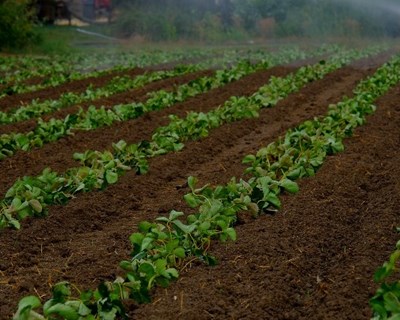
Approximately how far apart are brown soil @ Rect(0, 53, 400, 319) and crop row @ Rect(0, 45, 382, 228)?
4.3 inches

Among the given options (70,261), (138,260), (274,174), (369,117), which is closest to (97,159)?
(274,174)

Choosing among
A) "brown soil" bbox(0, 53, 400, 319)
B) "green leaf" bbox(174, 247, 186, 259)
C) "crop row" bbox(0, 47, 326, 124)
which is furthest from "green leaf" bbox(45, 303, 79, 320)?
"crop row" bbox(0, 47, 326, 124)

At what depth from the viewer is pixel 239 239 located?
17.0 ft

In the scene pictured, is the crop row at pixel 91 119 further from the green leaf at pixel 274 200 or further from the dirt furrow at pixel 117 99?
the green leaf at pixel 274 200

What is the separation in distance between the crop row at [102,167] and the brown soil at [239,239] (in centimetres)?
11

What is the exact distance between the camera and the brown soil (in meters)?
4.29

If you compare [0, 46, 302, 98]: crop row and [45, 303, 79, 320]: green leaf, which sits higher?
[45, 303, 79, 320]: green leaf

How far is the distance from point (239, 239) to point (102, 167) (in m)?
2.00

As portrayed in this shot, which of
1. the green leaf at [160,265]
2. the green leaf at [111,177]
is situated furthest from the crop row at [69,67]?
the green leaf at [160,265]

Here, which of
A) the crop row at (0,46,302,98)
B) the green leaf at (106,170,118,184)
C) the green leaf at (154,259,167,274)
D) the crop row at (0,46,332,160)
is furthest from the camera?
the crop row at (0,46,302,98)

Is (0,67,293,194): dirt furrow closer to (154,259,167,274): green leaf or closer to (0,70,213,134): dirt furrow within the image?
(0,70,213,134): dirt furrow

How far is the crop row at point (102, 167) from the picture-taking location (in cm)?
584

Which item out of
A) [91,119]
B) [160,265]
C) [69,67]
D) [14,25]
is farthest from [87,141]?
[14,25]

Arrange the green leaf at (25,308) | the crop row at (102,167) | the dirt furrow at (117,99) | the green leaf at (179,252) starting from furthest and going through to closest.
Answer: the dirt furrow at (117,99), the crop row at (102,167), the green leaf at (179,252), the green leaf at (25,308)
